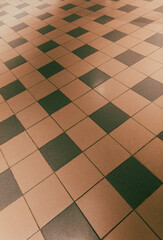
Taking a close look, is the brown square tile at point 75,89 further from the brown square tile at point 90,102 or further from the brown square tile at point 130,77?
the brown square tile at point 130,77

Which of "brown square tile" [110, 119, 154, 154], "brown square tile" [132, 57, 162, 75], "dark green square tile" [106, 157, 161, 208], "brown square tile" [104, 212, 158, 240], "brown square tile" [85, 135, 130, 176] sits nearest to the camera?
"brown square tile" [104, 212, 158, 240]

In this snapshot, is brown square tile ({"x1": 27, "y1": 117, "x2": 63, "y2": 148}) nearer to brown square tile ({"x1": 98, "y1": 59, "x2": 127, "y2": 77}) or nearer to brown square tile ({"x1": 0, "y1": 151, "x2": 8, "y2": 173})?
brown square tile ({"x1": 0, "y1": 151, "x2": 8, "y2": 173})

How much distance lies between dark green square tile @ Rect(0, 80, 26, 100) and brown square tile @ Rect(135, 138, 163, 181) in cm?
234

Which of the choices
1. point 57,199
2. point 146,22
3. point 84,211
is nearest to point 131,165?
point 84,211

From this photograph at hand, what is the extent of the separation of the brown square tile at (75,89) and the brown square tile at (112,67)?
492mm

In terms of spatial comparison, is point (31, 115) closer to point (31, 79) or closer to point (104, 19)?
point (31, 79)

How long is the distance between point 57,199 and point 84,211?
12.8 inches

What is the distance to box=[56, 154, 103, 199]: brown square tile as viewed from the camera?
216 centimetres

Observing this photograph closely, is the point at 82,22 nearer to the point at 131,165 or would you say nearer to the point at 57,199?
the point at 131,165

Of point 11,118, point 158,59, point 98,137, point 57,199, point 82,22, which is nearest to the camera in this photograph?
point 57,199

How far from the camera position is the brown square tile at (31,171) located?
2304 mm

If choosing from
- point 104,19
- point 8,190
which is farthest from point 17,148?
point 104,19

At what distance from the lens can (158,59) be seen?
3449mm

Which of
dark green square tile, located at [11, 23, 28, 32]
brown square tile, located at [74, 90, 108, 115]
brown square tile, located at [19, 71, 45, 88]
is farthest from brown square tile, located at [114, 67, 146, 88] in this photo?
dark green square tile, located at [11, 23, 28, 32]
